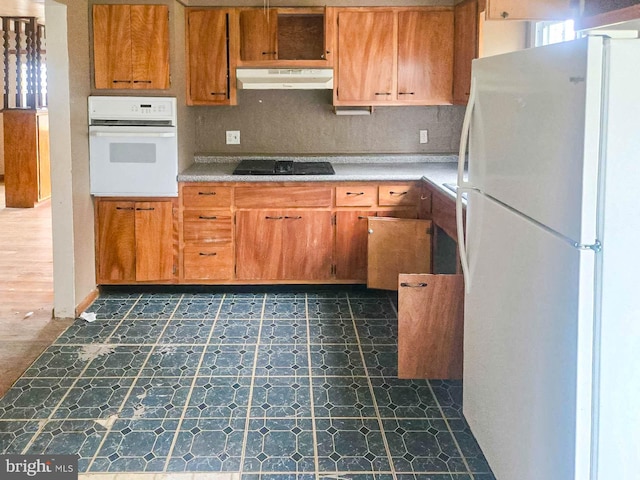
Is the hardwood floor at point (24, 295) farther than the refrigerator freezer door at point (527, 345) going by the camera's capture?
Yes

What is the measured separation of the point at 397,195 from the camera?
459 centimetres

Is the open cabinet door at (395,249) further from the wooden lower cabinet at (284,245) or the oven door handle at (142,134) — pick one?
the oven door handle at (142,134)

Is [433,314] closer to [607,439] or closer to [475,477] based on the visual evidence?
[475,477]

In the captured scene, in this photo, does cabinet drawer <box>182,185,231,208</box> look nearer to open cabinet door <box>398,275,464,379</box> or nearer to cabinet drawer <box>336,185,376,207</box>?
cabinet drawer <box>336,185,376,207</box>

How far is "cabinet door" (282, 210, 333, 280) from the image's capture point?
4.61 meters

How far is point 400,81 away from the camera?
482cm

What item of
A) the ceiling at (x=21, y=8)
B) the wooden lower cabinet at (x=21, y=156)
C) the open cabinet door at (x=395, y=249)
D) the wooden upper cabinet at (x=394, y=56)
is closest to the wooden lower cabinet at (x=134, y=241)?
the open cabinet door at (x=395, y=249)

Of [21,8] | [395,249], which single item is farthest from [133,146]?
[21,8]

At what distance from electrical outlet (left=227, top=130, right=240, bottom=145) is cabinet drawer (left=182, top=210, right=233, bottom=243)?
844mm

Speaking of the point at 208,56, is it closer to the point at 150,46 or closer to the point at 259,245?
the point at 150,46

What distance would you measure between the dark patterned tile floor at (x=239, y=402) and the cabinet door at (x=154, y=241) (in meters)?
0.39

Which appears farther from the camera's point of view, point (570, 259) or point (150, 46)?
point (150, 46)

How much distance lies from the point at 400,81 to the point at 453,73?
15.0 inches

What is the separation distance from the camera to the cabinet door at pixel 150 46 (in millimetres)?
4398
